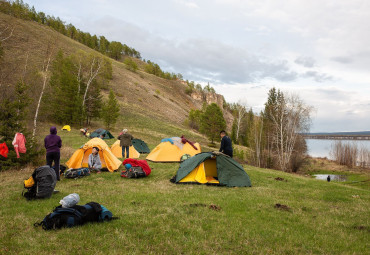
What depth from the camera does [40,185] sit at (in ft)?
24.2

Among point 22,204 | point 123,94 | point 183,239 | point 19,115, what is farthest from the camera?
point 123,94

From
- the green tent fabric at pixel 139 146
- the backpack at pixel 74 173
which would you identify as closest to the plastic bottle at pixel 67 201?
the backpack at pixel 74 173

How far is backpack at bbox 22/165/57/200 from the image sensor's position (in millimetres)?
7352

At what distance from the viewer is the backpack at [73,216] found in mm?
5208

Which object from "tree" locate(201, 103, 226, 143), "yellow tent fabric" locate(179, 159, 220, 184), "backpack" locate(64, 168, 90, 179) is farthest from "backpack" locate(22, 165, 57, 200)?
"tree" locate(201, 103, 226, 143)

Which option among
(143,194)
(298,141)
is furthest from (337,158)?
(143,194)

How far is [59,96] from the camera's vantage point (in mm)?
32312

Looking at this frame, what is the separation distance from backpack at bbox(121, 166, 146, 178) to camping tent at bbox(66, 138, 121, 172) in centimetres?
165

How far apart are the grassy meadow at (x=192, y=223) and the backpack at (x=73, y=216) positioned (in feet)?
0.60

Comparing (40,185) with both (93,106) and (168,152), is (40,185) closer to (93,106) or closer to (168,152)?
(168,152)

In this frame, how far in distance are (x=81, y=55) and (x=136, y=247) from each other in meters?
43.5

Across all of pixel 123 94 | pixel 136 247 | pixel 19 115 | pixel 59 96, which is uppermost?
pixel 123 94

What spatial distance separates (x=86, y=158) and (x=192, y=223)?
31.8 ft

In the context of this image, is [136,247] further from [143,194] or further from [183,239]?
[143,194]
